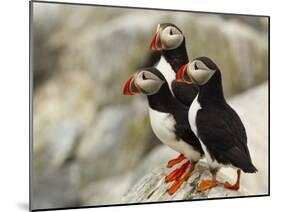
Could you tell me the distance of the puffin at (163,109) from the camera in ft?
9.55

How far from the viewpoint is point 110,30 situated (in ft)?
9.52

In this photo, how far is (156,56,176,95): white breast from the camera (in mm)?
2959

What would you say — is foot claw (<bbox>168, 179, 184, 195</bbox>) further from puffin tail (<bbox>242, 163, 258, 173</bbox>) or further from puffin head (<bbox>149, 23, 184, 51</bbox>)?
puffin head (<bbox>149, 23, 184, 51</bbox>)

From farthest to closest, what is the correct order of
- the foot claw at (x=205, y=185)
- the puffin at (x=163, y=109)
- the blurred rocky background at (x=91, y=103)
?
the foot claw at (x=205, y=185) → the puffin at (x=163, y=109) → the blurred rocky background at (x=91, y=103)

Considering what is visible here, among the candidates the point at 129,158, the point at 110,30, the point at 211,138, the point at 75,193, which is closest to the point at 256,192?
the point at 211,138

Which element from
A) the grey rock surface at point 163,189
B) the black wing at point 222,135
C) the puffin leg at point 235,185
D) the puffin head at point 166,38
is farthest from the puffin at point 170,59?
the puffin leg at point 235,185

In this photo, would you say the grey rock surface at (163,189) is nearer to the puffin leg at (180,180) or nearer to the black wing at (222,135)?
the puffin leg at (180,180)

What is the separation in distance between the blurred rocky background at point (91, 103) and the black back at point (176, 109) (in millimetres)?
76

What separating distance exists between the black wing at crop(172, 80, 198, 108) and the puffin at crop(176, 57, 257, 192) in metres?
0.03

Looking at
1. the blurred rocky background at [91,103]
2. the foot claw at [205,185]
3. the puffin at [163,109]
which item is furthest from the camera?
the foot claw at [205,185]

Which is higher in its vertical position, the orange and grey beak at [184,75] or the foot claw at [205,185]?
the orange and grey beak at [184,75]

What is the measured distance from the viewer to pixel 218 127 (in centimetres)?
299

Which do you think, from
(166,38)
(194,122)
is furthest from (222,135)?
(166,38)

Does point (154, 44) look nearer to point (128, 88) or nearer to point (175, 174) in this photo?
point (128, 88)
